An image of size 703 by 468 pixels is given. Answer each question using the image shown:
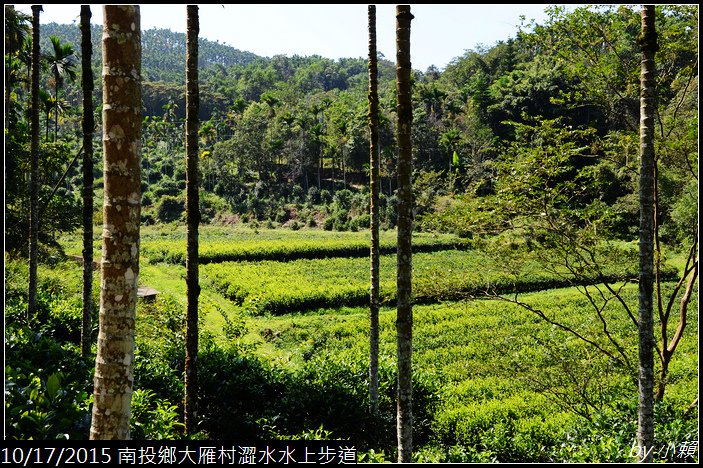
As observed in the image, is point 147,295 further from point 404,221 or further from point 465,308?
point 404,221

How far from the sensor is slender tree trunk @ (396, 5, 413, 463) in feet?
17.5

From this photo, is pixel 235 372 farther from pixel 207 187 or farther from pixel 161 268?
pixel 207 187

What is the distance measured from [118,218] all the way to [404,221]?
2889 mm

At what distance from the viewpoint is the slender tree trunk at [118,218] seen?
3.38 meters

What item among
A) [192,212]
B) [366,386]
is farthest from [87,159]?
[366,386]

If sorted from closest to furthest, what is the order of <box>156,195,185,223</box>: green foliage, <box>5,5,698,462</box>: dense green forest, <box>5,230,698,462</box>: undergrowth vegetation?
<box>5,230,698,462</box>: undergrowth vegetation → <box>5,5,698,462</box>: dense green forest → <box>156,195,185,223</box>: green foliage

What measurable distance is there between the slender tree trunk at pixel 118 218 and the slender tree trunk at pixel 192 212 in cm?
353

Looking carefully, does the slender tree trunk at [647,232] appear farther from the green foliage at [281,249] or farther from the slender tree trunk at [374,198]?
the green foliage at [281,249]

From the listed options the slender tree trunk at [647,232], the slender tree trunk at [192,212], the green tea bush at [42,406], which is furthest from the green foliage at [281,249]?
the slender tree trunk at [647,232]

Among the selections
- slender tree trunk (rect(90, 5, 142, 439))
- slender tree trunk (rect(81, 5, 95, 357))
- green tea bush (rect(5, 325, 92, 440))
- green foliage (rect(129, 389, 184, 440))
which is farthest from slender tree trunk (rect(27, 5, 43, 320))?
slender tree trunk (rect(90, 5, 142, 439))

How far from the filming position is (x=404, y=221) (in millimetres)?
5441

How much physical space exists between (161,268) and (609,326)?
22817 mm

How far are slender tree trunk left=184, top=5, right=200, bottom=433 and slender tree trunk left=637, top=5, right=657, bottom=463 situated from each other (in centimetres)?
536

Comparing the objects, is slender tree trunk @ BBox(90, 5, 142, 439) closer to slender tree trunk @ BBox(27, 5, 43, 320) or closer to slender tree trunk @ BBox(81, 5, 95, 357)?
slender tree trunk @ BBox(81, 5, 95, 357)
